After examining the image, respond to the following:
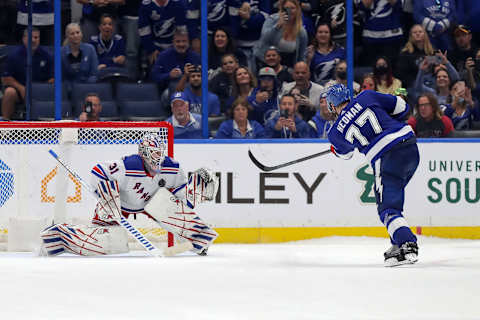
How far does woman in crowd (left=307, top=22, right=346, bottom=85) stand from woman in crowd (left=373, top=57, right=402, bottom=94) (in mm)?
327

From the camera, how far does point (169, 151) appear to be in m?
6.48

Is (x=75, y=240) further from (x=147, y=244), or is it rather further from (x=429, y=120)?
(x=429, y=120)

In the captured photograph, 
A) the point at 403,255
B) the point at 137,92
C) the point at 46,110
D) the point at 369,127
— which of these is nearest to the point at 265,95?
the point at 137,92

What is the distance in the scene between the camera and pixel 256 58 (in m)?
7.51

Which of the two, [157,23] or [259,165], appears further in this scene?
[157,23]

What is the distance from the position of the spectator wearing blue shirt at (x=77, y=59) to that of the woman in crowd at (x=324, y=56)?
1.65 m

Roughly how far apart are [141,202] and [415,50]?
2748 millimetres

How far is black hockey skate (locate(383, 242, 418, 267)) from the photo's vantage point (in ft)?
17.4

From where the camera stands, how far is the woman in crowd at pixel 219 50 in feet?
24.2

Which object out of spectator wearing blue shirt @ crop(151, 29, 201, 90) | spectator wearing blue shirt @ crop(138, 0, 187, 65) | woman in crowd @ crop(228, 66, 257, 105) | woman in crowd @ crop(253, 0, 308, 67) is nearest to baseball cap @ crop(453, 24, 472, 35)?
woman in crowd @ crop(253, 0, 308, 67)

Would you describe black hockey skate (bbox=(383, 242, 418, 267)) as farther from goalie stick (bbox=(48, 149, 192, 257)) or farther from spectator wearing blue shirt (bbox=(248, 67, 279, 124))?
spectator wearing blue shirt (bbox=(248, 67, 279, 124))

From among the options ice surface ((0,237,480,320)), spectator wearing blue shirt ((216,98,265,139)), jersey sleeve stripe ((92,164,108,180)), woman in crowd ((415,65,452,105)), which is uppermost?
woman in crowd ((415,65,452,105))

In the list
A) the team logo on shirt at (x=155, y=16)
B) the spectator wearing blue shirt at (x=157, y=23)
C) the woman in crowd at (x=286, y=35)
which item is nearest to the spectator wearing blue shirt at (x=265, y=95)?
the woman in crowd at (x=286, y=35)

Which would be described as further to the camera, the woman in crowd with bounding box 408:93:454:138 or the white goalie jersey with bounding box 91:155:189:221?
the woman in crowd with bounding box 408:93:454:138
